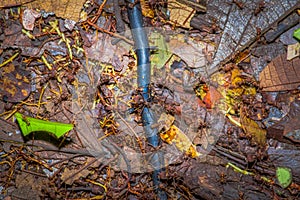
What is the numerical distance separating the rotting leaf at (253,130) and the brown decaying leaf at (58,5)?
1821 mm

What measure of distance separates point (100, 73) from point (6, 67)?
2.98 ft

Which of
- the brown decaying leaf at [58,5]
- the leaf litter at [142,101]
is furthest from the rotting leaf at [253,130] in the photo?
the brown decaying leaf at [58,5]

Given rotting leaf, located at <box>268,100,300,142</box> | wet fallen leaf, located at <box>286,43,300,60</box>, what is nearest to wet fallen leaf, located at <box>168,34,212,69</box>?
wet fallen leaf, located at <box>286,43,300,60</box>

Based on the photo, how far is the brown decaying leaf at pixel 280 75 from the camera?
2.93 metres

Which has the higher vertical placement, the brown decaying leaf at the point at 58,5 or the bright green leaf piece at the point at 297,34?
the brown decaying leaf at the point at 58,5

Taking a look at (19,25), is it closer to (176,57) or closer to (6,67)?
(6,67)

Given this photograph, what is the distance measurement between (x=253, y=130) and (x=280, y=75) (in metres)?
0.55

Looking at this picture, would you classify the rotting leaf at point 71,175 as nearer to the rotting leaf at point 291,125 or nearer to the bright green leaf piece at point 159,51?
the bright green leaf piece at point 159,51

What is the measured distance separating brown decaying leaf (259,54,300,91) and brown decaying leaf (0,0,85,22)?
5.94 feet

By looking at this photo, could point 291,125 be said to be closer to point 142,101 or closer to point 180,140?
point 180,140

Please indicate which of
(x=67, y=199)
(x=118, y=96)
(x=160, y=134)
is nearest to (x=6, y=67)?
(x=118, y=96)

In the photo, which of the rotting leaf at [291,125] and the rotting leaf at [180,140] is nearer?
the rotting leaf at [291,125]

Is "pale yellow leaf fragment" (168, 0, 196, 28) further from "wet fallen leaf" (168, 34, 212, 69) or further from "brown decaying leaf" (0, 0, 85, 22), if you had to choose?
"brown decaying leaf" (0, 0, 85, 22)

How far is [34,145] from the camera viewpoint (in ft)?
10.4
